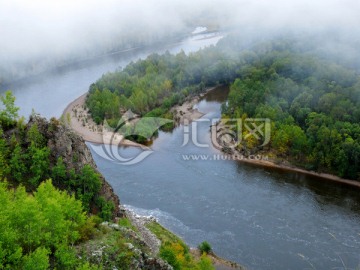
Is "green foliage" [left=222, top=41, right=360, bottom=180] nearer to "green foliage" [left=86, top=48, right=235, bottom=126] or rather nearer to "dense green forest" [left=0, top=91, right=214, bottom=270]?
"green foliage" [left=86, top=48, right=235, bottom=126]

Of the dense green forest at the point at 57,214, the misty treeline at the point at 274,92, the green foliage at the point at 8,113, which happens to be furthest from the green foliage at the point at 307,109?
the green foliage at the point at 8,113

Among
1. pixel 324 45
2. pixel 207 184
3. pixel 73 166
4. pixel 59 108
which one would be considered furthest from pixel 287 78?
pixel 73 166

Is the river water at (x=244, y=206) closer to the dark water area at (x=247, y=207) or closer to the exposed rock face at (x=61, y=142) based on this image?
the dark water area at (x=247, y=207)

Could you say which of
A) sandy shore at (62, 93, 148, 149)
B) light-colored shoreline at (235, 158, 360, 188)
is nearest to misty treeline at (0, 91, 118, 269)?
light-colored shoreline at (235, 158, 360, 188)

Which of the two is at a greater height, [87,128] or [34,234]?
[34,234]

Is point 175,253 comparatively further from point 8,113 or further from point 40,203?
point 8,113

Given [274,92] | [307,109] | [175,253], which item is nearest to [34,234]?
[175,253]

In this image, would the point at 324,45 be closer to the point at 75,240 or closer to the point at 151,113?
the point at 151,113

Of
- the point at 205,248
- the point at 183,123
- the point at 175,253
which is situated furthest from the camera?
the point at 183,123
